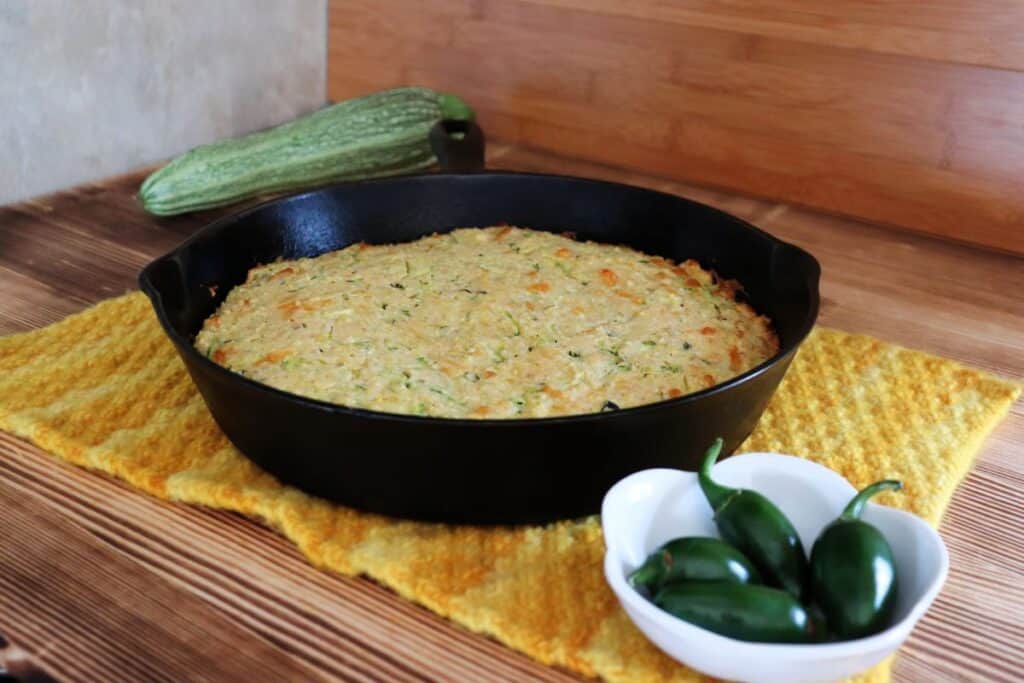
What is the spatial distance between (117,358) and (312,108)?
1288 mm

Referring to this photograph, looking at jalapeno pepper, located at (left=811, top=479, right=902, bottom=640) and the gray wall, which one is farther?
the gray wall

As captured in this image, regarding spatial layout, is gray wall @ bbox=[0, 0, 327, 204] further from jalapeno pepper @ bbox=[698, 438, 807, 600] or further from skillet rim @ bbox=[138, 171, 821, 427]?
jalapeno pepper @ bbox=[698, 438, 807, 600]

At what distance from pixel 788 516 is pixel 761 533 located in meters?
0.10

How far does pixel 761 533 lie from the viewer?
824 mm

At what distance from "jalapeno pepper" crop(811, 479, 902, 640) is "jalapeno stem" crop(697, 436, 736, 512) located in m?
0.08

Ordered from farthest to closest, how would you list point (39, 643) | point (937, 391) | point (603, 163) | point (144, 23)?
point (603, 163), point (144, 23), point (937, 391), point (39, 643)

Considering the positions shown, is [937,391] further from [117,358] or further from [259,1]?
[259,1]

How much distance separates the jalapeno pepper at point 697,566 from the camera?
0.79m

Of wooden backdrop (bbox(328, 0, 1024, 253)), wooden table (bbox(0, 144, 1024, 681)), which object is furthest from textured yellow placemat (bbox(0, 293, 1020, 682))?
wooden backdrop (bbox(328, 0, 1024, 253))

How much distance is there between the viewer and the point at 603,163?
214 centimetres

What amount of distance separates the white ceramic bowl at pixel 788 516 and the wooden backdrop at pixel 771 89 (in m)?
1.05

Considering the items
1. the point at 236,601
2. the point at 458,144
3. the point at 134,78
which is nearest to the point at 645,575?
the point at 236,601

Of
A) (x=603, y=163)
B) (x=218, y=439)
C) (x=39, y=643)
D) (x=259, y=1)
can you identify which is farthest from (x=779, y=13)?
(x=39, y=643)

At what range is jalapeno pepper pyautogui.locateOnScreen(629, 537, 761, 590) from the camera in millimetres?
785
